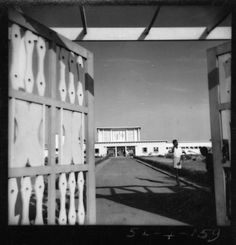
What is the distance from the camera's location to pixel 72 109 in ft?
12.7

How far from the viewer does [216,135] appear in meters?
4.18

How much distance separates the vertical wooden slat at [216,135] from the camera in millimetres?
4062

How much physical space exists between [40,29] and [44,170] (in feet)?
5.27

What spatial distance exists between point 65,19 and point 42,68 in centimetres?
128

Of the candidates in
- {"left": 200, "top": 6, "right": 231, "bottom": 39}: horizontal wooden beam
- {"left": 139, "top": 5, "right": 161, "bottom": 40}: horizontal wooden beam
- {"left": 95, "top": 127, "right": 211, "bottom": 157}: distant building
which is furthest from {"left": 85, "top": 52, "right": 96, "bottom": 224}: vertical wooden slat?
{"left": 95, "top": 127, "right": 211, "bottom": 157}: distant building

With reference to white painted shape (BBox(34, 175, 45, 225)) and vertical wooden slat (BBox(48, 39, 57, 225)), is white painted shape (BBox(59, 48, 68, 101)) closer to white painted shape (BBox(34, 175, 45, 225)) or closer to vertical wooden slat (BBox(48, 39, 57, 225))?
vertical wooden slat (BBox(48, 39, 57, 225))

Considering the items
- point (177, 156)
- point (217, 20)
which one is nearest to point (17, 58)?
point (217, 20)

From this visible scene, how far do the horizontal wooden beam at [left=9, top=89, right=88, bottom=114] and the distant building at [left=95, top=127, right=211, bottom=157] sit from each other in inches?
3056

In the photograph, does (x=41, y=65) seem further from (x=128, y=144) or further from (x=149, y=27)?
(x=128, y=144)

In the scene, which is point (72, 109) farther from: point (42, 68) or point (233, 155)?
point (233, 155)

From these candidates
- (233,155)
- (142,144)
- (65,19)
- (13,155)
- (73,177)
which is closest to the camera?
(13,155)

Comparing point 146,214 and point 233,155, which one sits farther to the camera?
point 146,214
